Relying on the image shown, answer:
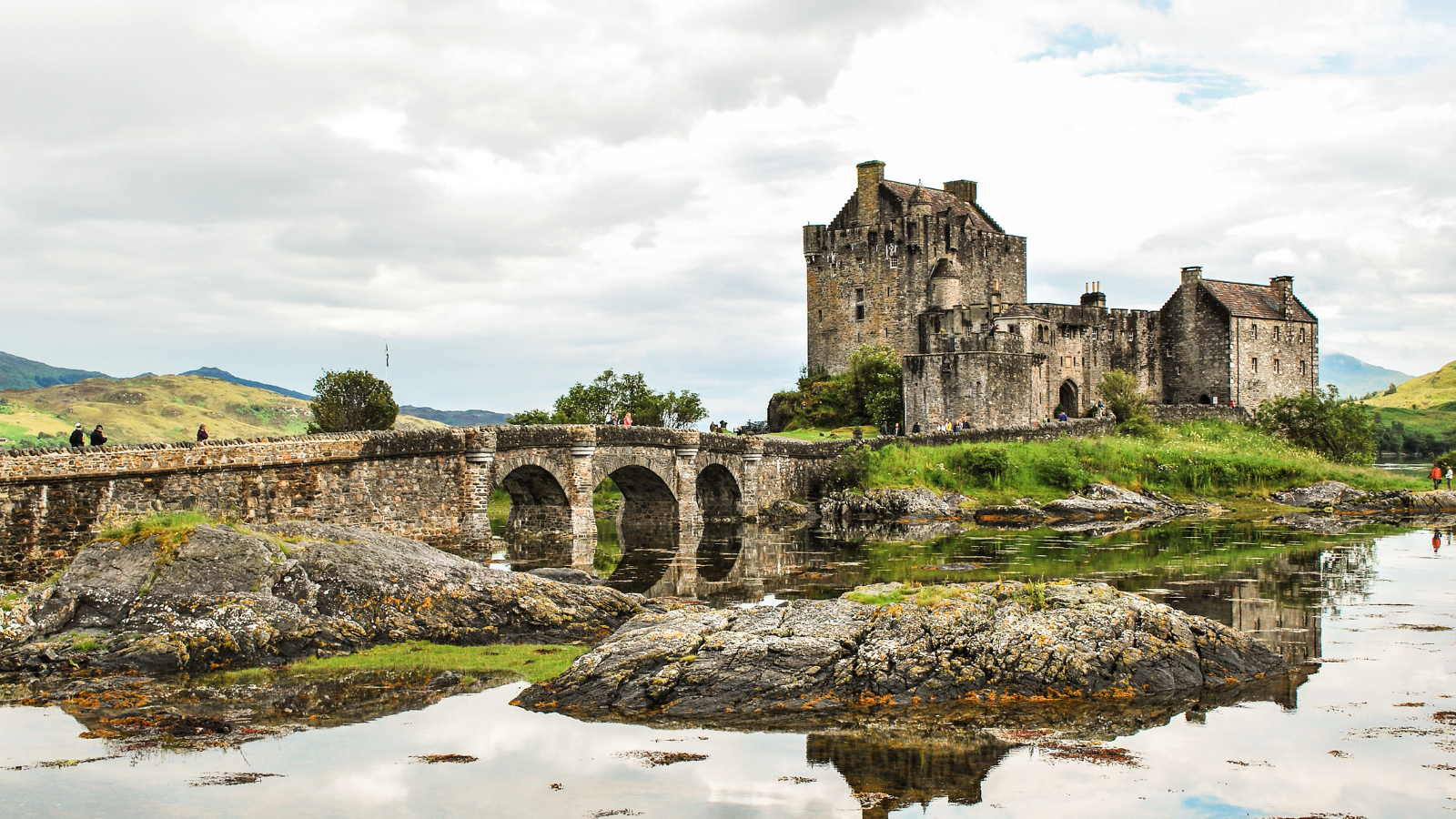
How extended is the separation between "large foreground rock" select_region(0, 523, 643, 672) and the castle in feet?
141

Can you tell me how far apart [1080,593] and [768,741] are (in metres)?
5.12

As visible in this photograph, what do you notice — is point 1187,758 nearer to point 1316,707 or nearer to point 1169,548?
point 1316,707

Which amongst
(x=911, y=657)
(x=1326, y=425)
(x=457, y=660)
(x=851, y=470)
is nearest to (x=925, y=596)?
(x=911, y=657)

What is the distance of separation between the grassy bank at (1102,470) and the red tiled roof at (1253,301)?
13460mm

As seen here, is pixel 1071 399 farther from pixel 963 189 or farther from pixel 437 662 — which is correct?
pixel 437 662

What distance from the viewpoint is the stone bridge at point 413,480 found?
21.8 m

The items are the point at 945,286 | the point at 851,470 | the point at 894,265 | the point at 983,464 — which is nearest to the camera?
the point at 851,470

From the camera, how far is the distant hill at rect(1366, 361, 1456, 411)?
123375mm

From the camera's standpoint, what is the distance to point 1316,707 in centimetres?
1333

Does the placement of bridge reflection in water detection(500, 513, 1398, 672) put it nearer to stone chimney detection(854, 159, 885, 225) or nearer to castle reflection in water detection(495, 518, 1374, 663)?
castle reflection in water detection(495, 518, 1374, 663)

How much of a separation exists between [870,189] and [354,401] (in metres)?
29.0

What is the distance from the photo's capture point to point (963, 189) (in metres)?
69.9

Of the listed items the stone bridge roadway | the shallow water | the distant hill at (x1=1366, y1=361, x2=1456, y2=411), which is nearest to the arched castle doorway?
the stone bridge roadway

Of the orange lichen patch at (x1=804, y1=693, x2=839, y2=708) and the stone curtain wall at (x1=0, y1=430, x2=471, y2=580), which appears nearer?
the orange lichen patch at (x1=804, y1=693, x2=839, y2=708)
